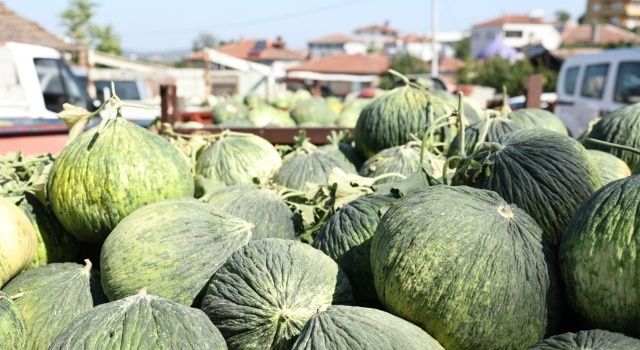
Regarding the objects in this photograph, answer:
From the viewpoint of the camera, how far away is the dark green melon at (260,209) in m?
2.74

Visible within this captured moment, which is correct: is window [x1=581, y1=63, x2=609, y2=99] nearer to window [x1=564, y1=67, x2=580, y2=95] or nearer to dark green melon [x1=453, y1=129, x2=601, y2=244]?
window [x1=564, y1=67, x2=580, y2=95]

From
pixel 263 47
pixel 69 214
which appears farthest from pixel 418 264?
pixel 263 47

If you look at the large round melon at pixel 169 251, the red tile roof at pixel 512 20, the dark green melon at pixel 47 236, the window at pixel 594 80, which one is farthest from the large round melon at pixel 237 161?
the red tile roof at pixel 512 20

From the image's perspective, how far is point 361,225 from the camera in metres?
2.50

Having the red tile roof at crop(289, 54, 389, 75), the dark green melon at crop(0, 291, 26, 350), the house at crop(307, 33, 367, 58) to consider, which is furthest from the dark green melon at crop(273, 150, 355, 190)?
the house at crop(307, 33, 367, 58)

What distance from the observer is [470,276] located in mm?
1917

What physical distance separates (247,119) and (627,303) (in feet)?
20.0

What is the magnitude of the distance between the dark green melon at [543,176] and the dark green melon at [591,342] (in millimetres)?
488

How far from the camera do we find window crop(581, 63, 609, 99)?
1111 cm

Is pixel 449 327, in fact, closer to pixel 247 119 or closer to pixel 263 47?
pixel 247 119

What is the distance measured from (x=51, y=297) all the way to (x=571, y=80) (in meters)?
11.4

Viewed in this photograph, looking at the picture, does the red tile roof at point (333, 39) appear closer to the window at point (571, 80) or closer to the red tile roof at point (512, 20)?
the red tile roof at point (512, 20)

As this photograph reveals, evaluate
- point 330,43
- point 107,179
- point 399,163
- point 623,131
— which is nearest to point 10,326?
point 107,179

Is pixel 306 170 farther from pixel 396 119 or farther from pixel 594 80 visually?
pixel 594 80
